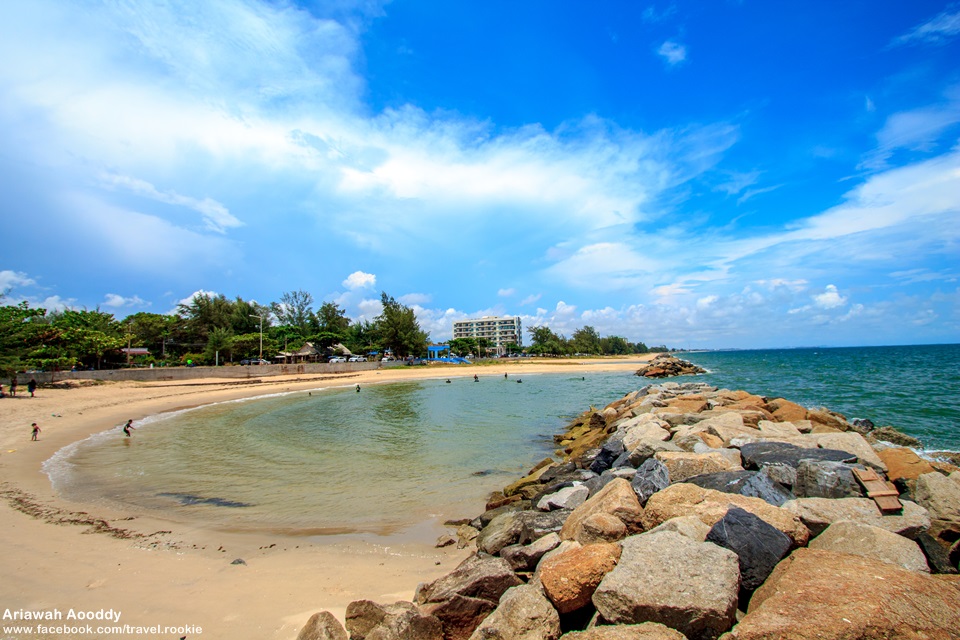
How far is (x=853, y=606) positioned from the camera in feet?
9.48

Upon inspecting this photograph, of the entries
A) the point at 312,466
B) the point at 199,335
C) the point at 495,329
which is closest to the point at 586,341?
the point at 495,329

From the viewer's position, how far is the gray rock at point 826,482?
5.47 metres

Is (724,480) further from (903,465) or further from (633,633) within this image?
(633,633)

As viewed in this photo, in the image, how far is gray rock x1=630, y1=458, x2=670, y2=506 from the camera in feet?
19.7

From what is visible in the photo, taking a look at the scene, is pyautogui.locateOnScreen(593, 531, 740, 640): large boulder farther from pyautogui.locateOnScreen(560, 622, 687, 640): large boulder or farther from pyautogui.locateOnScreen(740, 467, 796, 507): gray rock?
pyautogui.locateOnScreen(740, 467, 796, 507): gray rock

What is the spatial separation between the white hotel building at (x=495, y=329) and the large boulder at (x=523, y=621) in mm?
153610

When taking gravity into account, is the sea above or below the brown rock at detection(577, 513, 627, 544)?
below

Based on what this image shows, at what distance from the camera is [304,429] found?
19391 millimetres

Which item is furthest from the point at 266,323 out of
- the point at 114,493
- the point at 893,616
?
the point at 893,616

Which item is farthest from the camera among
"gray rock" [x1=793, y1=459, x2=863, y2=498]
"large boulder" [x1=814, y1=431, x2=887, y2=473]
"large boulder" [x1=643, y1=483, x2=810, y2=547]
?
"large boulder" [x1=814, y1=431, x2=887, y2=473]

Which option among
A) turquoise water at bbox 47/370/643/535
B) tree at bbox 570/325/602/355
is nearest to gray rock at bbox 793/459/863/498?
turquoise water at bbox 47/370/643/535

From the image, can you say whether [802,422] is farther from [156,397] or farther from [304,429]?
[156,397]

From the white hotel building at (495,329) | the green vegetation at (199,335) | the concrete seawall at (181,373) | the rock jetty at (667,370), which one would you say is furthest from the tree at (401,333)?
the white hotel building at (495,329)

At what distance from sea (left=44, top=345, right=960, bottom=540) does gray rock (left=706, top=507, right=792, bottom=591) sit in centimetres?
518
